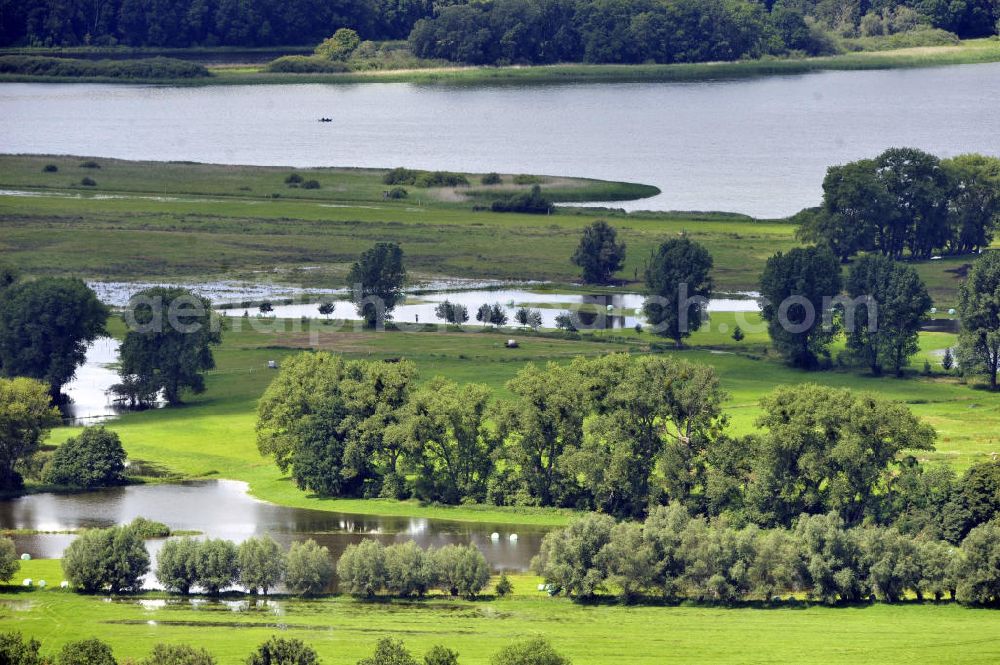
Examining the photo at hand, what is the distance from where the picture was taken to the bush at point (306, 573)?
7250 centimetres

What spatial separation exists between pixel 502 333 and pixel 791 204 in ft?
204

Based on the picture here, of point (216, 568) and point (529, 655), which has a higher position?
point (216, 568)

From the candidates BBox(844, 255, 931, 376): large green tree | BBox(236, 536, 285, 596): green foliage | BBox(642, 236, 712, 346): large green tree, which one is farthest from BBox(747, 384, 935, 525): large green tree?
BBox(642, 236, 712, 346): large green tree

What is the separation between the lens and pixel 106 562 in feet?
240

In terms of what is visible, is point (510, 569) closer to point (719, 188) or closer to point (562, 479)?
point (562, 479)

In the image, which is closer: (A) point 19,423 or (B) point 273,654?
(B) point 273,654

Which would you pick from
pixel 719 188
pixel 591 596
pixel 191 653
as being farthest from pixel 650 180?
pixel 191 653

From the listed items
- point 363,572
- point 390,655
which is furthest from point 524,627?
point 390,655

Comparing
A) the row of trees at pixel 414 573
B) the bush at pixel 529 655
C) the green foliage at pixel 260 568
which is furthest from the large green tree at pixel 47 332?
the bush at pixel 529 655

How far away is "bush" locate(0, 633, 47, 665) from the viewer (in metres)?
59.4

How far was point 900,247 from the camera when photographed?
141 metres

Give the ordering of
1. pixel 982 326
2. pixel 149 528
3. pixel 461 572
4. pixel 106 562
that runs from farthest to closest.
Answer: pixel 982 326 → pixel 149 528 → pixel 106 562 → pixel 461 572

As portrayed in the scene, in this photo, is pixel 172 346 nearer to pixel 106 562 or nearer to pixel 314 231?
pixel 106 562

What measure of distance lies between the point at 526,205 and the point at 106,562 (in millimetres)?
94454
